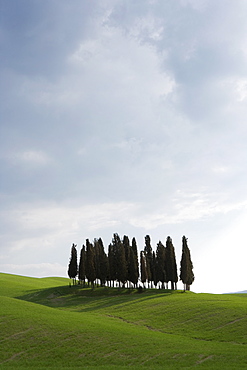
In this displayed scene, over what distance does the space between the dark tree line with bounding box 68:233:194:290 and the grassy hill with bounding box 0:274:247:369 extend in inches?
1221

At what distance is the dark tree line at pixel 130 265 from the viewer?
3403 inches

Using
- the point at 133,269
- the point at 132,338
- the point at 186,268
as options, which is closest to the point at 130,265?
the point at 133,269

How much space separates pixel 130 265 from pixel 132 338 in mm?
57497

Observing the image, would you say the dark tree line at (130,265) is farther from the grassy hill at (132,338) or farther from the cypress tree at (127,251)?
the grassy hill at (132,338)

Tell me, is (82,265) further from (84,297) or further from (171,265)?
(171,265)

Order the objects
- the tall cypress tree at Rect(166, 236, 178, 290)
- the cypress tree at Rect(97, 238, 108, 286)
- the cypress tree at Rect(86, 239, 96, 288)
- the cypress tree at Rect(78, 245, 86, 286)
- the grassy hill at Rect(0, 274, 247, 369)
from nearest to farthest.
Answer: the grassy hill at Rect(0, 274, 247, 369) < the tall cypress tree at Rect(166, 236, 178, 290) < the cypress tree at Rect(86, 239, 96, 288) < the cypress tree at Rect(97, 238, 108, 286) < the cypress tree at Rect(78, 245, 86, 286)

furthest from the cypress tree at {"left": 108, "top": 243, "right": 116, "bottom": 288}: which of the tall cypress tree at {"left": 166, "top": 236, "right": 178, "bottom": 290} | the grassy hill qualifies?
the grassy hill

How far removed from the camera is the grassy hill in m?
26.2

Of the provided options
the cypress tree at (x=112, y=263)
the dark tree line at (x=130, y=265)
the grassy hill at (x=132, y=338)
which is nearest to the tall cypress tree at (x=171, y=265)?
the dark tree line at (x=130, y=265)

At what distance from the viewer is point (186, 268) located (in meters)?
82.9

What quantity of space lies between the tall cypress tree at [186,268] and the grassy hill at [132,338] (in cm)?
2714

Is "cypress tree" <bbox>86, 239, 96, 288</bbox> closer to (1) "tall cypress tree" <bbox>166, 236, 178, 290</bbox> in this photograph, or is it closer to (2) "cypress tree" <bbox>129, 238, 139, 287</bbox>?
(2) "cypress tree" <bbox>129, 238, 139, 287</bbox>

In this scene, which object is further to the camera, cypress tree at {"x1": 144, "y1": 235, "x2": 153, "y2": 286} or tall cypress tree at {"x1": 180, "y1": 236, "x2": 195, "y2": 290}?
cypress tree at {"x1": 144, "y1": 235, "x2": 153, "y2": 286}

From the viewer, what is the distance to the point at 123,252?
90000 millimetres
